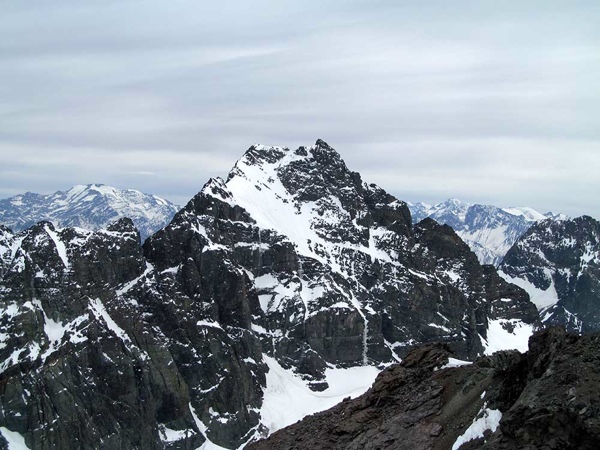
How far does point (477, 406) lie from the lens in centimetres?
4231

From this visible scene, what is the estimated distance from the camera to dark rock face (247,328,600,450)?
108 ft

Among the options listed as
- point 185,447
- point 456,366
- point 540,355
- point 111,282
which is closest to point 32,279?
point 111,282

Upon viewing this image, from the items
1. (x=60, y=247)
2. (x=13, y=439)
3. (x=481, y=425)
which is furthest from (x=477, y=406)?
(x=60, y=247)

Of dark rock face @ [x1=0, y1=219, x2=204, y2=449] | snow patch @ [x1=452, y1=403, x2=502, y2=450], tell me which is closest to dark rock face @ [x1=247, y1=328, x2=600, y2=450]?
snow patch @ [x1=452, y1=403, x2=502, y2=450]

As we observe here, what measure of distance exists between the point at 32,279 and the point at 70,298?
11.1m

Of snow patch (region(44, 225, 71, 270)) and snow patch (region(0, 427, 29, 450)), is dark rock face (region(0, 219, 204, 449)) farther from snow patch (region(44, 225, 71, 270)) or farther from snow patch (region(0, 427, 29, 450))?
snow patch (region(0, 427, 29, 450))

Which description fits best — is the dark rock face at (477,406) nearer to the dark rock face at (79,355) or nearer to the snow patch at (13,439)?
the snow patch at (13,439)

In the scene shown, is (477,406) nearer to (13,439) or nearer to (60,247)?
(13,439)

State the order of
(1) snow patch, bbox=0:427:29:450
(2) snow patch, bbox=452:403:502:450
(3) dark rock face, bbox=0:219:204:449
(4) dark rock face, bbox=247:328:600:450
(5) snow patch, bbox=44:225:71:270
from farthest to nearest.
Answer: (5) snow patch, bbox=44:225:71:270
(3) dark rock face, bbox=0:219:204:449
(1) snow patch, bbox=0:427:29:450
(2) snow patch, bbox=452:403:502:450
(4) dark rock face, bbox=247:328:600:450

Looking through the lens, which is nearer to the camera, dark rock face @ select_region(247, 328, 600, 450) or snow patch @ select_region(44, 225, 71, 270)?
dark rock face @ select_region(247, 328, 600, 450)

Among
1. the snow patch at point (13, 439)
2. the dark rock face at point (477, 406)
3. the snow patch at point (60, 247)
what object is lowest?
the snow patch at point (13, 439)

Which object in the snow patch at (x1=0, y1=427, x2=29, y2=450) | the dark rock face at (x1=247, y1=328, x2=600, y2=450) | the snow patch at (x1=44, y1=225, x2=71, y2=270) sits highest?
the dark rock face at (x1=247, y1=328, x2=600, y2=450)

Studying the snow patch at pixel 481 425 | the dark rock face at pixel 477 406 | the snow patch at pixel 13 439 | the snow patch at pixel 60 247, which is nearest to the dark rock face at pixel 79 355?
the snow patch at pixel 60 247

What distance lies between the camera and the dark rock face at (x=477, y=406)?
3294 cm
